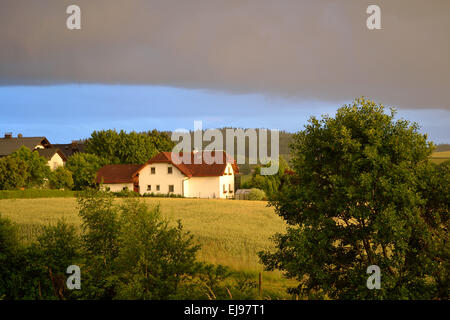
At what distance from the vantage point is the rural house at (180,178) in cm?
8294

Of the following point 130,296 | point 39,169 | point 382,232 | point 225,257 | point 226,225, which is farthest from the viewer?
point 39,169

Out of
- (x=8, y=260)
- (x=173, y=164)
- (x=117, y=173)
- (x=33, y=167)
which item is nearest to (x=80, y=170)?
(x=117, y=173)

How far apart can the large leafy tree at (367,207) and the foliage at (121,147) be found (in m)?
93.3

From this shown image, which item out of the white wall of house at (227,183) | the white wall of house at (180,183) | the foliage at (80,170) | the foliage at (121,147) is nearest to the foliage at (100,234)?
the white wall of house at (180,183)

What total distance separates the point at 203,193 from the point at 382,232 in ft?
231

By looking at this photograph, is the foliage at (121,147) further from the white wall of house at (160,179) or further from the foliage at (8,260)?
the foliage at (8,260)

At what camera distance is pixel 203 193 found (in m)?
83.5

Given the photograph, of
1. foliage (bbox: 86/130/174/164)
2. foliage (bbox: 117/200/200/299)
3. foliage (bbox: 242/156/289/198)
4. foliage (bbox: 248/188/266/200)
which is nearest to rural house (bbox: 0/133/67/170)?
foliage (bbox: 86/130/174/164)

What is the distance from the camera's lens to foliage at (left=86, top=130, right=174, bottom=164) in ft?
350

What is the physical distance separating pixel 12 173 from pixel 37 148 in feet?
111

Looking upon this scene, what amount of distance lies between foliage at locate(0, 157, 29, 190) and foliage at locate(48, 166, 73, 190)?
745cm

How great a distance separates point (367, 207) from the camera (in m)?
14.4
